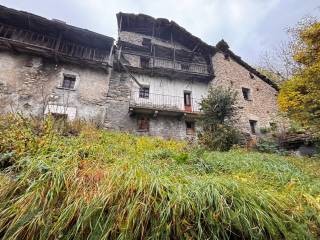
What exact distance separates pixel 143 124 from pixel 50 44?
7.83 meters

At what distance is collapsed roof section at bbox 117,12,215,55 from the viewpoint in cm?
1565

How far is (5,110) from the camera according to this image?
10.2m

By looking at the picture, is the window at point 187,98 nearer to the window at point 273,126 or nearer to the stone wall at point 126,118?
the stone wall at point 126,118

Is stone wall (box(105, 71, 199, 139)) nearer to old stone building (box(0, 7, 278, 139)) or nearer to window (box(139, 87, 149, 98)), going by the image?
old stone building (box(0, 7, 278, 139))

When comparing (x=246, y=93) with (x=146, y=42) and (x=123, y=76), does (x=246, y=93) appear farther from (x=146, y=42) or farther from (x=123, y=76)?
(x=123, y=76)

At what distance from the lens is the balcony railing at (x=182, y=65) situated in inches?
584

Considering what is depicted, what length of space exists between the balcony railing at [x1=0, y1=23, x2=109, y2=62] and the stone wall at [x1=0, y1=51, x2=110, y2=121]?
822mm

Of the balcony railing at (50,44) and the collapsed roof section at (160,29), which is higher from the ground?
the collapsed roof section at (160,29)

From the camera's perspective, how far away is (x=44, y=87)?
37.7 feet

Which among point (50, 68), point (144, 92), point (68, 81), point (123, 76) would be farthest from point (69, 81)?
point (144, 92)

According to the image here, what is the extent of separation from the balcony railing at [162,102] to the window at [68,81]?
3831 mm

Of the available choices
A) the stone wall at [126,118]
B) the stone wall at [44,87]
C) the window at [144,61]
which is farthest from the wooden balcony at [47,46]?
the window at [144,61]

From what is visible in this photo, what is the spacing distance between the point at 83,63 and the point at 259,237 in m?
13.0

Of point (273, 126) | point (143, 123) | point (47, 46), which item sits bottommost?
point (143, 123)
